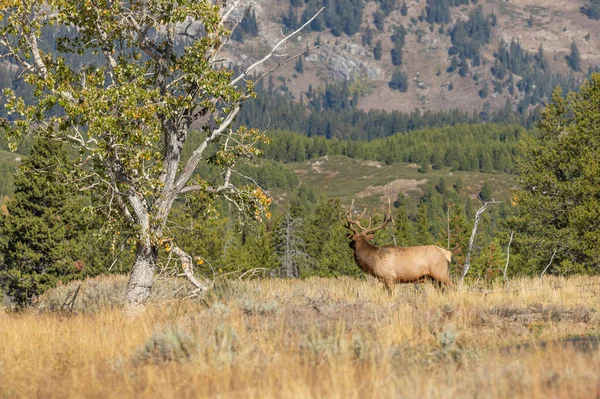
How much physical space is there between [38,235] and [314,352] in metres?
45.7

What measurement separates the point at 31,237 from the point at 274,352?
45159mm

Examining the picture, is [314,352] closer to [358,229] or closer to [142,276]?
[142,276]

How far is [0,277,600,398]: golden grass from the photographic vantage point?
8.04m

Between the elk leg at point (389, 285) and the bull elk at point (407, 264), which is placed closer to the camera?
the elk leg at point (389, 285)

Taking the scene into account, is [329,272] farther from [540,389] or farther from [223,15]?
[540,389]

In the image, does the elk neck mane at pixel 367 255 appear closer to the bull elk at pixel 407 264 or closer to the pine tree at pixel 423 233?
the bull elk at pixel 407 264

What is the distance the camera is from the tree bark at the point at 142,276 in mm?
16828

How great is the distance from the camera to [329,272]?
3125 inches

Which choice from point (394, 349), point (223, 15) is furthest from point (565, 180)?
point (394, 349)

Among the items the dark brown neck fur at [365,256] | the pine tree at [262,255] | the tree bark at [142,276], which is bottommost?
the pine tree at [262,255]

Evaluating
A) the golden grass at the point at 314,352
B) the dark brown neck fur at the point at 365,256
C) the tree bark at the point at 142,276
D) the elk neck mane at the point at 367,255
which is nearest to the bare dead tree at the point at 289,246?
the dark brown neck fur at the point at 365,256

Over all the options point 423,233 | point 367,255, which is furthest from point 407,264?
point 423,233

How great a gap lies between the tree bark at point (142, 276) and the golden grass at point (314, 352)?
1975 millimetres

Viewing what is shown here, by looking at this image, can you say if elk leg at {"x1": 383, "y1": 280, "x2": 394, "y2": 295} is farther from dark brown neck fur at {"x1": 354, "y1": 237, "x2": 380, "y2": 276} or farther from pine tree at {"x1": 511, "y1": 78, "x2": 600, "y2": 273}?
pine tree at {"x1": 511, "y1": 78, "x2": 600, "y2": 273}
